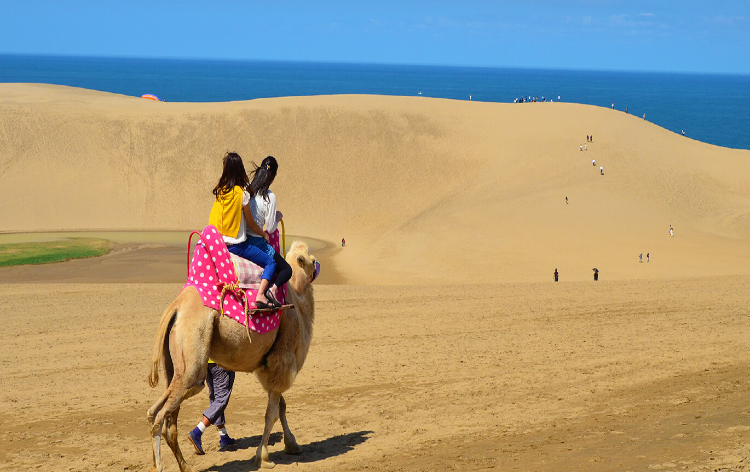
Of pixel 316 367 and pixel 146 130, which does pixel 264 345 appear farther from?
pixel 146 130

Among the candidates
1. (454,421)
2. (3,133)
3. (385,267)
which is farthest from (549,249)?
(3,133)

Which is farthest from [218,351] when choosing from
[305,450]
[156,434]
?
[305,450]

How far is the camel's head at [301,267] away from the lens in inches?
356

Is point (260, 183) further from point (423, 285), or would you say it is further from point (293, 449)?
A: point (423, 285)

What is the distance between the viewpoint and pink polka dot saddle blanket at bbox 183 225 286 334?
800 cm

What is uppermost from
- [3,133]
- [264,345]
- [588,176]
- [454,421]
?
[3,133]

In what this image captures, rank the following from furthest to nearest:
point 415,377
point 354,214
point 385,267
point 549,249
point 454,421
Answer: point 354,214, point 549,249, point 385,267, point 415,377, point 454,421

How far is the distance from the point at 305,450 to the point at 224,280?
8.00 feet

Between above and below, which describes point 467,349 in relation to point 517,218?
below

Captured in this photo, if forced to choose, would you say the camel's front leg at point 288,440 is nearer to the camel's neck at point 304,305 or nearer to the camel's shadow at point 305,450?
the camel's shadow at point 305,450

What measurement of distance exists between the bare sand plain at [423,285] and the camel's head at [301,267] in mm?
1985

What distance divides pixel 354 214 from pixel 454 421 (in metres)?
40.9

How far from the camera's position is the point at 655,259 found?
125ft

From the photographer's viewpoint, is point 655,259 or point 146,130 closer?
point 655,259
